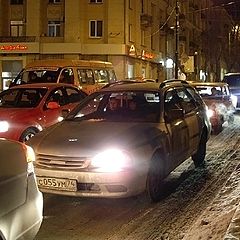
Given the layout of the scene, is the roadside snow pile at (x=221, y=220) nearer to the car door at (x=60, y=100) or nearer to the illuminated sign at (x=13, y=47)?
the car door at (x=60, y=100)

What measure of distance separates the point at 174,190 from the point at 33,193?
12.9ft

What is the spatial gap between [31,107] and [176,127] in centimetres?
425

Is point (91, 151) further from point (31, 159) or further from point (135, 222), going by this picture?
point (31, 159)

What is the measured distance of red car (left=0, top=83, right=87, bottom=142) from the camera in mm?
11195

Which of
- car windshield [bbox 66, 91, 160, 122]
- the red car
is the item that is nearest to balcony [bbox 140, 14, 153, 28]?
the red car

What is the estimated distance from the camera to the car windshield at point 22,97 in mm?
12164

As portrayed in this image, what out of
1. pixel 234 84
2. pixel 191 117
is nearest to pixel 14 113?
pixel 191 117

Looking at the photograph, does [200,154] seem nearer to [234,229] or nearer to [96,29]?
[234,229]

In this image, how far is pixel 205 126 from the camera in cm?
1062

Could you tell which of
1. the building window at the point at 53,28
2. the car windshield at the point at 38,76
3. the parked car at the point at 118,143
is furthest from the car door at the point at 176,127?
the building window at the point at 53,28

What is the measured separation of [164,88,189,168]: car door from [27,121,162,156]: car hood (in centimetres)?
44

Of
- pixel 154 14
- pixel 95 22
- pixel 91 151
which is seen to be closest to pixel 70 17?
pixel 95 22

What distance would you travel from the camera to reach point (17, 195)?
464cm

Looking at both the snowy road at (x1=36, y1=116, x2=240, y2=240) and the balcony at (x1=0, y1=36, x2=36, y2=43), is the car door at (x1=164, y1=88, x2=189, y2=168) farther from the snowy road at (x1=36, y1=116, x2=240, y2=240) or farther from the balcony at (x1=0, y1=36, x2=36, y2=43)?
the balcony at (x1=0, y1=36, x2=36, y2=43)
